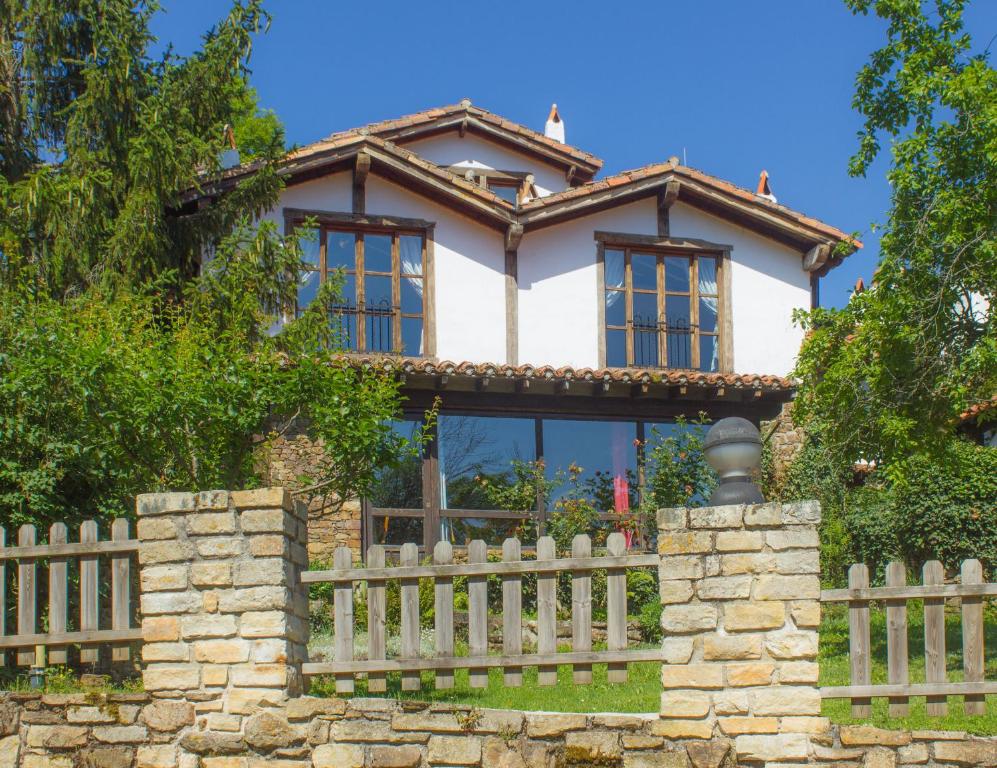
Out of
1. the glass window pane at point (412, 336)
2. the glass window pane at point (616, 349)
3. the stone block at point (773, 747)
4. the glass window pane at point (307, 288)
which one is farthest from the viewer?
the glass window pane at point (616, 349)

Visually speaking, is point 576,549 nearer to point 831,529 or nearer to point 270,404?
point 270,404

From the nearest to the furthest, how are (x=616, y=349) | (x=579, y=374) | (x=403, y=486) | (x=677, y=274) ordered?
(x=579, y=374)
(x=403, y=486)
(x=616, y=349)
(x=677, y=274)

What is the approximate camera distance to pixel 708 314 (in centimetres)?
1708

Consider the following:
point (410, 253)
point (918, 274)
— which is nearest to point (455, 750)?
point (918, 274)

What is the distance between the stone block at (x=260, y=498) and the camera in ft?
23.9

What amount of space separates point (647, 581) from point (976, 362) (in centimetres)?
509

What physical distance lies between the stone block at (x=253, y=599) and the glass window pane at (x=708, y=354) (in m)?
10.6

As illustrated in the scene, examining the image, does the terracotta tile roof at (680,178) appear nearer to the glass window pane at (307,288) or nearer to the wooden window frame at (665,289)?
the wooden window frame at (665,289)

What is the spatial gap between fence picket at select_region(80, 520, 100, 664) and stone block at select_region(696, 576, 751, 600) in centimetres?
363

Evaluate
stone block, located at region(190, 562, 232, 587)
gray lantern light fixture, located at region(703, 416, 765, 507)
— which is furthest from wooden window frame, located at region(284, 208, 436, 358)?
gray lantern light fixture, located at region(703, 416, 765, 507)

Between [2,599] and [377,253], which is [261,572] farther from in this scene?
[377,253]

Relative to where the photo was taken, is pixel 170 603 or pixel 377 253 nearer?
pixel 170 603

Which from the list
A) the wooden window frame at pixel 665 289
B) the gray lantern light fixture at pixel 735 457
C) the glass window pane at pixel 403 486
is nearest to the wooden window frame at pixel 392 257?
the glass window pane at pixel 403 486

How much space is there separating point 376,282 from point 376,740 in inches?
380
